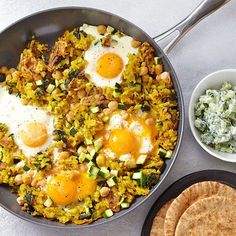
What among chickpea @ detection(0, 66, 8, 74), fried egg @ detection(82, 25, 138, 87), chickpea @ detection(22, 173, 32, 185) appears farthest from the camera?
chickpea @ detection(0, 66, 8, 74)

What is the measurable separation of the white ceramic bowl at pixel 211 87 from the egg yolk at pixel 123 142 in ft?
1.32

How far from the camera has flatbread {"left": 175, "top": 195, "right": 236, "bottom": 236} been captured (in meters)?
4.07

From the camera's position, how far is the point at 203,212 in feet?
13.4

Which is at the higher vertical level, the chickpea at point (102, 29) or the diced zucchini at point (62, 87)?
the chickpea at point (102, 29)

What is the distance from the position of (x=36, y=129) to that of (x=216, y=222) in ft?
4.31

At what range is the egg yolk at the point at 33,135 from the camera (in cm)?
421

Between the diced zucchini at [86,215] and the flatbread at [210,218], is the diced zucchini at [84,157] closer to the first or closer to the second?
the diced zucchini at [86,215]

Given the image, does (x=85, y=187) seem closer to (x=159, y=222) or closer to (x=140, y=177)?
(x=140, y=177)

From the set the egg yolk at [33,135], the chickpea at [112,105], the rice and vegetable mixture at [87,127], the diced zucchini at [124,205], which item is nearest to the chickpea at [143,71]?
the rice and vegetable mixture at [87,127]

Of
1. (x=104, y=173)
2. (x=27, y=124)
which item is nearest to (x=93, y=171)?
(x=104, y=173)

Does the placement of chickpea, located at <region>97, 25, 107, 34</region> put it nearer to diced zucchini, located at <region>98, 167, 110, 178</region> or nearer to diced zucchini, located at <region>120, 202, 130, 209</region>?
diced zucchini, located at <region>98, 167, 110, 178</region>

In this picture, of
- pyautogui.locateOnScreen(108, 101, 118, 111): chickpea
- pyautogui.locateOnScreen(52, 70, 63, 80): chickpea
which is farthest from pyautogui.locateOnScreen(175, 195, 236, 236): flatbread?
pyautogui.locateOnScreen(52, 70, 63, 80): chickpea

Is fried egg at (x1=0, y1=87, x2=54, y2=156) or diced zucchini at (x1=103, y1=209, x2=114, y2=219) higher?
fried egg at (x1=0, y1=87, x2=54, y2=156)

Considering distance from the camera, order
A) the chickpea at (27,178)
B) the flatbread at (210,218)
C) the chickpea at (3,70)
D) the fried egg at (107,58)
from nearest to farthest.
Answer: the flatbread at (210,218), the chickpea at (27,178), the fried egg at (107,58), the chickpea at (3,70)
